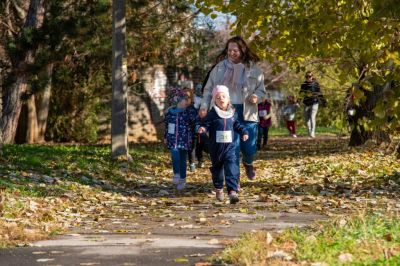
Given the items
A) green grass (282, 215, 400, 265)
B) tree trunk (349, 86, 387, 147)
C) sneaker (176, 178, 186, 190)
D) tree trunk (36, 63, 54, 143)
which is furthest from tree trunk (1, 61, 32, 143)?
green grass (282, 215, 400, 265)

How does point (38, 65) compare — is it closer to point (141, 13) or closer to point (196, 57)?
point (141, 13)

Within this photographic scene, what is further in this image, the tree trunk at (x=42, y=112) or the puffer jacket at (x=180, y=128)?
the tree trunk at (x=42, y=112)

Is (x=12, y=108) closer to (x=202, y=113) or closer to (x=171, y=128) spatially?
(x=171, y=128)

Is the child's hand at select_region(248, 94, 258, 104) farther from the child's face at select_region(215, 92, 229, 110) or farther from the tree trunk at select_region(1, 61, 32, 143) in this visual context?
the tree trunk at select_region(1, 61, 32, 143)

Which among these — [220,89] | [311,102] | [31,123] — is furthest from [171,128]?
[31,123]

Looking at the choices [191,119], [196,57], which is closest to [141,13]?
[196,57]

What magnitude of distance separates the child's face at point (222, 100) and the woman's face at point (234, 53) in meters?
0.84

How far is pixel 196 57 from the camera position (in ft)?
95.1

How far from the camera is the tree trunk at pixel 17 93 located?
21.8 meters

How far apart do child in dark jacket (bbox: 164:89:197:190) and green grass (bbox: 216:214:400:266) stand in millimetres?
6083

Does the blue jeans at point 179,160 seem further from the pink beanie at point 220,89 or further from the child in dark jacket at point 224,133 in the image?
the pink beanie at point 220,89

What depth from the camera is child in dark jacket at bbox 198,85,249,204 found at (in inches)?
418

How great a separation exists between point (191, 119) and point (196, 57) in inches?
626

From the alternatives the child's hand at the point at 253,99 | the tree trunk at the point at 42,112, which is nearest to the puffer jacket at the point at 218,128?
the child's hand at the point at 253,99
